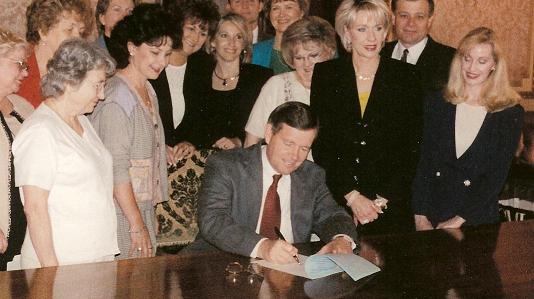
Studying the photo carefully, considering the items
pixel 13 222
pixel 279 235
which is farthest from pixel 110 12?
pixel 279 235

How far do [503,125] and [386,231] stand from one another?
714 mm

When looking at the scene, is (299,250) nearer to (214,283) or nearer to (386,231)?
(214,283)

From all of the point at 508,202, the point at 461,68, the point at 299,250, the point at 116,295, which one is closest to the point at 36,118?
the point at 116,295

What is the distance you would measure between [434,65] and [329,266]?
6.14 feet

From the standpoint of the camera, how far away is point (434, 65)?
165 inches

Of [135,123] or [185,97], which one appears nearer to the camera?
[135,123]

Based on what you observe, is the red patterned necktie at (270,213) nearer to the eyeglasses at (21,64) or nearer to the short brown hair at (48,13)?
the eyeglasses at (21,64)

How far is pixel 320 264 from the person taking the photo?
8.70 feet

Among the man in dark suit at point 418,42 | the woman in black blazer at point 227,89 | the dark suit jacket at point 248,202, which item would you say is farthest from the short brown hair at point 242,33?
the dark suit jacket at point 248,202

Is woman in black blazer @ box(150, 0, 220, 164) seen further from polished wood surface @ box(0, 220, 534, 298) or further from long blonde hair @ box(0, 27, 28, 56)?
polished wood surface @ box(0, 220, 534, 298)

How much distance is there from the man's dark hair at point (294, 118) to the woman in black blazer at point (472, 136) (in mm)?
845

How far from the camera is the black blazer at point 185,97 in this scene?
4141 mm

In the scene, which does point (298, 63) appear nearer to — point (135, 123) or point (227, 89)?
point (227, 89)

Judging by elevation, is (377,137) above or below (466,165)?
above
